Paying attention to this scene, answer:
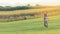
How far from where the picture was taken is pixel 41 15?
282cm

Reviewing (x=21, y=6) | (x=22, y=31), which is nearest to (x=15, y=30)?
(x=22, y=31)

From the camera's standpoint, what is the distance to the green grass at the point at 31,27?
109 inches

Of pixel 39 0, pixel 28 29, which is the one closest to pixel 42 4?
pixel 39 0

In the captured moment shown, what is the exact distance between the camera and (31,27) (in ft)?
9.18

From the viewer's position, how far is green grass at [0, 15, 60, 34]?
2.78m

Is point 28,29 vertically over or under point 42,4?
under

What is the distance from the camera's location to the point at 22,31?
9.15 ft

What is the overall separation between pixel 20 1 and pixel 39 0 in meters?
0.19

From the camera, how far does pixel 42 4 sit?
283 cm

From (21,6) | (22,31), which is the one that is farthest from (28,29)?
(21,6)

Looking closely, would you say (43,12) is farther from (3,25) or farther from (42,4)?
(3,25)

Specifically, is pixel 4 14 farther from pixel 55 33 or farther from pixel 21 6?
pixel 55 33

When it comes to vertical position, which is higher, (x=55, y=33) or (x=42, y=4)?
(x=42, y=4)

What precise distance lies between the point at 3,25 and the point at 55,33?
1.66 ft
